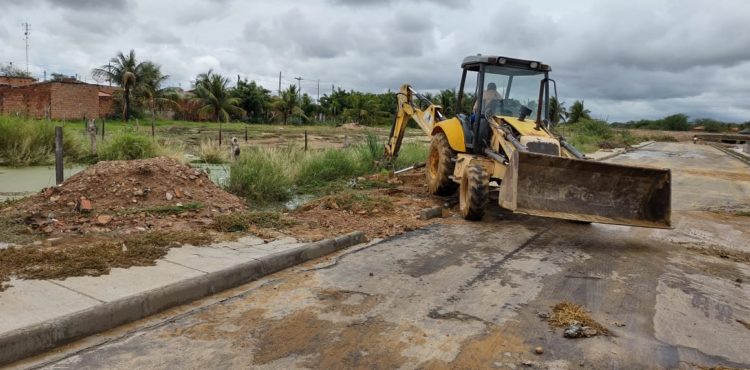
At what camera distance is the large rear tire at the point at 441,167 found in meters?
10.6

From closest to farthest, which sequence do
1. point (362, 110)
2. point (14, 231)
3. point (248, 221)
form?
point (14, 231), point (248, 221), point (362, 110)

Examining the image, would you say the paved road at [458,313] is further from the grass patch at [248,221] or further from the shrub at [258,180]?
the shrub at [258,180]

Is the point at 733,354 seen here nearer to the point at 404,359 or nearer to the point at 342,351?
the point at 404,359

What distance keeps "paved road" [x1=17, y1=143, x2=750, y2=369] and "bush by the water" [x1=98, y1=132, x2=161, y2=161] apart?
9.23m

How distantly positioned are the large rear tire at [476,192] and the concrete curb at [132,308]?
3309 millimetres

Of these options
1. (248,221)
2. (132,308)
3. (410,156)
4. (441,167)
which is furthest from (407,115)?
(132,308)

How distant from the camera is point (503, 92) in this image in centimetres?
1027

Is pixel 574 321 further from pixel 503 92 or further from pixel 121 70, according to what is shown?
pixel 121 70

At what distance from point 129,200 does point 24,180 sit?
561cm

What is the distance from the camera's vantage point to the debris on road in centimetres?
447

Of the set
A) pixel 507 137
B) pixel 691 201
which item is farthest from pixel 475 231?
pixel 691 201

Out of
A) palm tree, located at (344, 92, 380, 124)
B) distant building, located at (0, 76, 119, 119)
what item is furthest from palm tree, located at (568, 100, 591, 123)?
distant building, located at (0, 76, 119, 119)

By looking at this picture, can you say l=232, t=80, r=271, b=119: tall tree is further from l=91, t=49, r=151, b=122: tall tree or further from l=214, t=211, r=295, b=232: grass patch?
l=214, t=211, r=295, b=232: grass patch

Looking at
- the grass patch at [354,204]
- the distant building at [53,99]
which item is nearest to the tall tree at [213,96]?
the distant building at [53,99]
